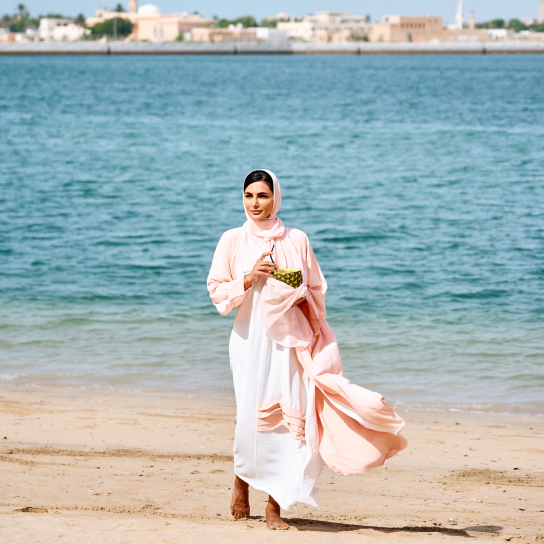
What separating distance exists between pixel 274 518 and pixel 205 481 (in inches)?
41.7

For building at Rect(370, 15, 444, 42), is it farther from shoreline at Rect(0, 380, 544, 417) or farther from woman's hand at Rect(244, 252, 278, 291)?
woman's hand at Rect(244, 252, 278, 291)

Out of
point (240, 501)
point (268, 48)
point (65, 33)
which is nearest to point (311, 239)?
point (240, 501)

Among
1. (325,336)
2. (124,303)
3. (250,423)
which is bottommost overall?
(124,303)

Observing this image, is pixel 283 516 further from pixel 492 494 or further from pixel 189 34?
pixel 189 34

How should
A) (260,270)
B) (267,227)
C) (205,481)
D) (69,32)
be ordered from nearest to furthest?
(260,270) → (267,227) → (205,481) → (69,32)

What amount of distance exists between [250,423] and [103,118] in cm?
4142

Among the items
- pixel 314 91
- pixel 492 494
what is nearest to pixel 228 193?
pixel 492 494

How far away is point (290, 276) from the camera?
3908mm

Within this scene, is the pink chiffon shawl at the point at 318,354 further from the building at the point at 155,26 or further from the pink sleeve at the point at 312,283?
the building at the point at 155,26

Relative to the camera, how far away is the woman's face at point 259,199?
3939 millimetres

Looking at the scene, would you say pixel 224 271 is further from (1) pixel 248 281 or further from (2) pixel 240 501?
(2) pixel 240 501

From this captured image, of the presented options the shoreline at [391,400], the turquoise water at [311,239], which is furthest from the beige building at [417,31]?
the shoreline at [391,400]

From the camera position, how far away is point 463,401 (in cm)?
759

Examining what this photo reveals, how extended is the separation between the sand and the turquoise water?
1205mm
